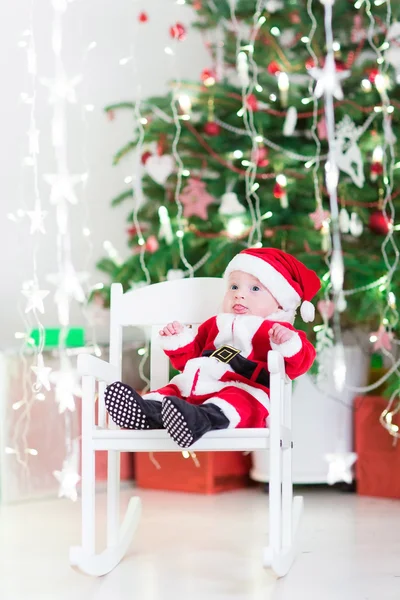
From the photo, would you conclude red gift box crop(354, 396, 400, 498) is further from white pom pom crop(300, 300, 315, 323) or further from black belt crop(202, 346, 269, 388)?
black belt crop(202, 346, 269, 388)

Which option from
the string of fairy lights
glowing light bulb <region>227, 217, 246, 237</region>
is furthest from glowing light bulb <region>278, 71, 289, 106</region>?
glowing light bulb <region>227, 217, 246, 237</region>

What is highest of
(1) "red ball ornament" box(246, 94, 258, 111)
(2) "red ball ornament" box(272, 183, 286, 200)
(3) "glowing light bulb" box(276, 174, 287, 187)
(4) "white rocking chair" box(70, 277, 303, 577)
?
(1) "red ball ornament" box(246, 94, 258, 111)

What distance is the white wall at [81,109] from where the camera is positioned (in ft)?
9.04

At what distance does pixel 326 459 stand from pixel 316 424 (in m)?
0.10

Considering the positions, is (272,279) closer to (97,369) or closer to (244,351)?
(244,351)

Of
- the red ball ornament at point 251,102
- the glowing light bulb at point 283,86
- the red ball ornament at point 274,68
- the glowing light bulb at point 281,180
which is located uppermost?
the red ball ornament at point 274,68

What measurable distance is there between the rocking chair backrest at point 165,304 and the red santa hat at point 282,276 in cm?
10

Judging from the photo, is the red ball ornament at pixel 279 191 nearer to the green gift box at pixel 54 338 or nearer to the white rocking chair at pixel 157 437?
the white rocking chair at pixel 157 437

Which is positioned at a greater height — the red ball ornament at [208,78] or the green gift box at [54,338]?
the red ball ornament at [208,78]

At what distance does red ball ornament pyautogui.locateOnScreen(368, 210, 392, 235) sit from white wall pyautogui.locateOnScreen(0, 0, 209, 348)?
95 centimetres

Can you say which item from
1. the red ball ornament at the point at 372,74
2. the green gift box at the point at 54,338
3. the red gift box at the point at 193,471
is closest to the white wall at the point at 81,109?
the green gift box at the point at 54,338

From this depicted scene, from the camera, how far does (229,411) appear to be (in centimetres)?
147

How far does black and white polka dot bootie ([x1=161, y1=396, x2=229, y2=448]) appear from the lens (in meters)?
1.34

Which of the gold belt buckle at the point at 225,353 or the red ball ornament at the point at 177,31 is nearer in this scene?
the gold belt buckle at the point at 225,353
